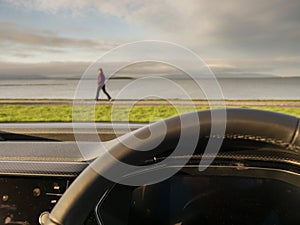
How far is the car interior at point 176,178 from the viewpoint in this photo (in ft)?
3.90

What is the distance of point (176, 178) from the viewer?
1461mm

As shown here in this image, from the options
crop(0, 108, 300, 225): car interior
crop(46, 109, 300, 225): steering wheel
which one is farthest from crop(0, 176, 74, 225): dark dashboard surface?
crop(46, 109, 300, 225): steering wheel

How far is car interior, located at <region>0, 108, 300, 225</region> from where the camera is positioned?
1.19 meters

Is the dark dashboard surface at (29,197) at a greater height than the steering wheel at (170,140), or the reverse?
the steering wheel at (170,140)

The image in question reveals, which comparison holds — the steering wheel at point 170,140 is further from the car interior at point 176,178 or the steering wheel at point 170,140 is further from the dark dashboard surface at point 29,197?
the dark dashboard surface at point 29,197

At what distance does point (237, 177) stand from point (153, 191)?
12.6 inches

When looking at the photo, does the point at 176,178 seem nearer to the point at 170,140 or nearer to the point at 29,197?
the point at 170,140

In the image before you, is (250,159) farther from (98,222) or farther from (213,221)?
(98,222)

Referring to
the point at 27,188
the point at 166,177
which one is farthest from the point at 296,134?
the point at 27,188

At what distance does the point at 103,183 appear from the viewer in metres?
1.20

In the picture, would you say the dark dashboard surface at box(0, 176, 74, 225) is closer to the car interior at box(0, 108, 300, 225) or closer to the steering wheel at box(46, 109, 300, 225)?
the car interior at box(0, 108, 300, 225)

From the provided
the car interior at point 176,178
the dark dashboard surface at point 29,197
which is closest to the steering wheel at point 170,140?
the car interior at point 176,178

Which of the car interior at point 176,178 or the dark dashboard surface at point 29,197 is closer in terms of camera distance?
the car interior at point 176,178

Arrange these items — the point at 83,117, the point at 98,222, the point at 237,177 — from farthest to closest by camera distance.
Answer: the point at 83,117
the point at 237,177
the point at 98,222
